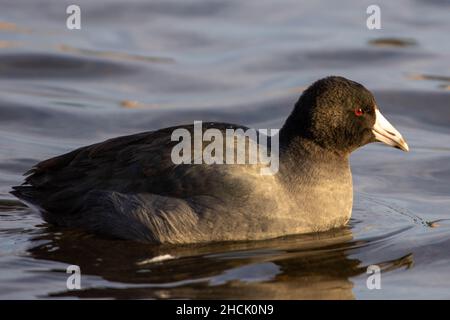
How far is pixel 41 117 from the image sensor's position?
14055 millimetres

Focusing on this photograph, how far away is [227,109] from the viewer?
14617 mm

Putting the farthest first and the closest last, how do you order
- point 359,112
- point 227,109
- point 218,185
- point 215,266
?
point 227,109
point 359,112
point 218,185
point 215,266

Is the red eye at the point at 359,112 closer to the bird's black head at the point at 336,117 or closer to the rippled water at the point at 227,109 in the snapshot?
the bird's black head at the point at 336,117

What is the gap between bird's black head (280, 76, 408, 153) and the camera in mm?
9977

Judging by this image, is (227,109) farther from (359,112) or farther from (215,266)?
(215,266)

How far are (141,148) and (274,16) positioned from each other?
913cm

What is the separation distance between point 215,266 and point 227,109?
562 cm

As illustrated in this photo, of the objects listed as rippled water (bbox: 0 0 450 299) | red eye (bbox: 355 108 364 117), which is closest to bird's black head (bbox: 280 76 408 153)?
red eye (bbox: 355 108 364 117)

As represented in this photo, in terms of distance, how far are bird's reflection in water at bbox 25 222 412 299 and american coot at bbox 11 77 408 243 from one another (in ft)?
0.43

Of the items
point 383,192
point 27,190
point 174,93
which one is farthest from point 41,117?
point 383,192

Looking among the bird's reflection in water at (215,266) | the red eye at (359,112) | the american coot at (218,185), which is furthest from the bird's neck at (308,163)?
the bird's reflection in water at (215,266)

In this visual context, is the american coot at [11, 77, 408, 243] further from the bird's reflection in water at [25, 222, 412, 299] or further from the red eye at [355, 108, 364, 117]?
the bird's reflection in water at [25, 222, 412, 299]

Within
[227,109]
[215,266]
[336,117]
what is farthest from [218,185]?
[227,109]
